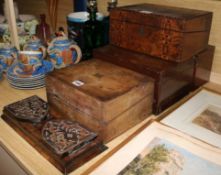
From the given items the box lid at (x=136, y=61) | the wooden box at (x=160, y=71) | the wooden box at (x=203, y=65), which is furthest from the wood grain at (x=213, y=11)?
the box lid at (x=136, y=61)

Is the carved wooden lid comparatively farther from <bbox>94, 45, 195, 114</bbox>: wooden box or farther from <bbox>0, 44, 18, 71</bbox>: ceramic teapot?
<bbox>0, 44, 18, 71</bbox>: ceramic teapot

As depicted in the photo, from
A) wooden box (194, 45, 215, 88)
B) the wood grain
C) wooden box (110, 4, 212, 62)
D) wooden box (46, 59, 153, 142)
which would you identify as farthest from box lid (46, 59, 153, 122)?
the wood grain

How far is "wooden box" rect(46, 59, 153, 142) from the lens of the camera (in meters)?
0.59

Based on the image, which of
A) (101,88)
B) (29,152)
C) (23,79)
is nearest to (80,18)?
(23,79)

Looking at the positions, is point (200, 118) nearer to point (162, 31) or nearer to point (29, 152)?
point (162, 31)

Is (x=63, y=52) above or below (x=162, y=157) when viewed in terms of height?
above

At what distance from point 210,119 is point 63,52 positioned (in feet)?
1.66

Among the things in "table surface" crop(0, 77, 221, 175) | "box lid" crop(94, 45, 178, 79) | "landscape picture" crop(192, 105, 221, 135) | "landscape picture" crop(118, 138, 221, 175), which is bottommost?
"table surface" crop(0, 77, 221, 175)

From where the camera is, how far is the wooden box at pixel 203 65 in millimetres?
824

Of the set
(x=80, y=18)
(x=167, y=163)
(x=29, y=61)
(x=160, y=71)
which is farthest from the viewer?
(x=80, y=18)

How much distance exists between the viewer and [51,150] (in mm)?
542

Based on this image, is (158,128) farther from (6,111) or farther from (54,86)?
(6,111)

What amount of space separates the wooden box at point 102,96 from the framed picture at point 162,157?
6 cm

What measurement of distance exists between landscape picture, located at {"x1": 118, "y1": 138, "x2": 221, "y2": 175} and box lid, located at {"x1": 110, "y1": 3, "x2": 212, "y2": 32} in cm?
32
